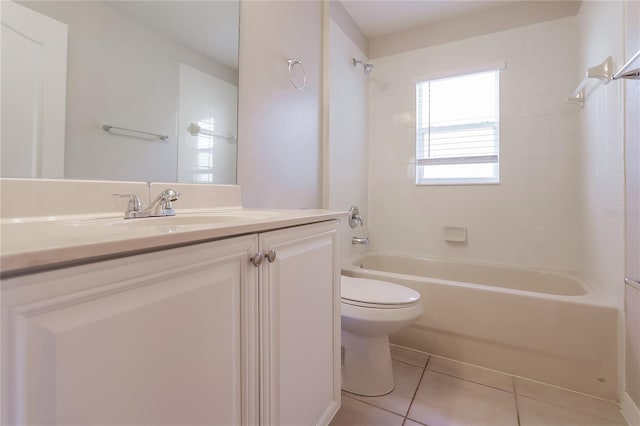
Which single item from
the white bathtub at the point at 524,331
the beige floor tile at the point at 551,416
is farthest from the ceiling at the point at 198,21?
the beige floor tile at the point at 551,416

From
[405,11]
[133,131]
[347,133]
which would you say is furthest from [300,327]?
[405,11]

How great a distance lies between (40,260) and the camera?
350mm

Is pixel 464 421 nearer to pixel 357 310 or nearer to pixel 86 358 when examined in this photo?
pixel 357 310

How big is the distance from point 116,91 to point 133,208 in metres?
0.39

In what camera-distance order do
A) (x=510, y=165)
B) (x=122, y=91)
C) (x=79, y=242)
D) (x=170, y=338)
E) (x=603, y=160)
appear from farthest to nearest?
1. (x=510, y=165)
2. (x=603, y=160)
3. (x=122, y=91)
4. (x=170, y=338)
5. (x=79, y=242)

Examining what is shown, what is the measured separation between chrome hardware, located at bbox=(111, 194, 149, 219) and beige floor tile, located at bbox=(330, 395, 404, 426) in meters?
1.09

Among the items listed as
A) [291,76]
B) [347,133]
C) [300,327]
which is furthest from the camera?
[347,133]

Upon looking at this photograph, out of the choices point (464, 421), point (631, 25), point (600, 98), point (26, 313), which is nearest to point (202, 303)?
point (26, 313)

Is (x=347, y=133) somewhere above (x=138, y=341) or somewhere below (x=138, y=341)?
above

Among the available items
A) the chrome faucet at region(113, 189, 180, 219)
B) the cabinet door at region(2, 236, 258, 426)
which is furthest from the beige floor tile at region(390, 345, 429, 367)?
the chrome faucet at region(113, 189, 180, 219)

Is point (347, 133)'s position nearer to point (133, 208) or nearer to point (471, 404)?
point (133, 208)

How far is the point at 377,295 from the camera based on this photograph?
1.40 meters

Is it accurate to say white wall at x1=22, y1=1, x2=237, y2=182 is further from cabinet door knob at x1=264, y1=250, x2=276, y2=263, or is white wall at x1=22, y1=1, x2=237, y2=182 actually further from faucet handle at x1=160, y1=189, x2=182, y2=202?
cabinet door knob at x1=264, y1=250, x2=276, y2=263

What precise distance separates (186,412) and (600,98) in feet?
7.39
